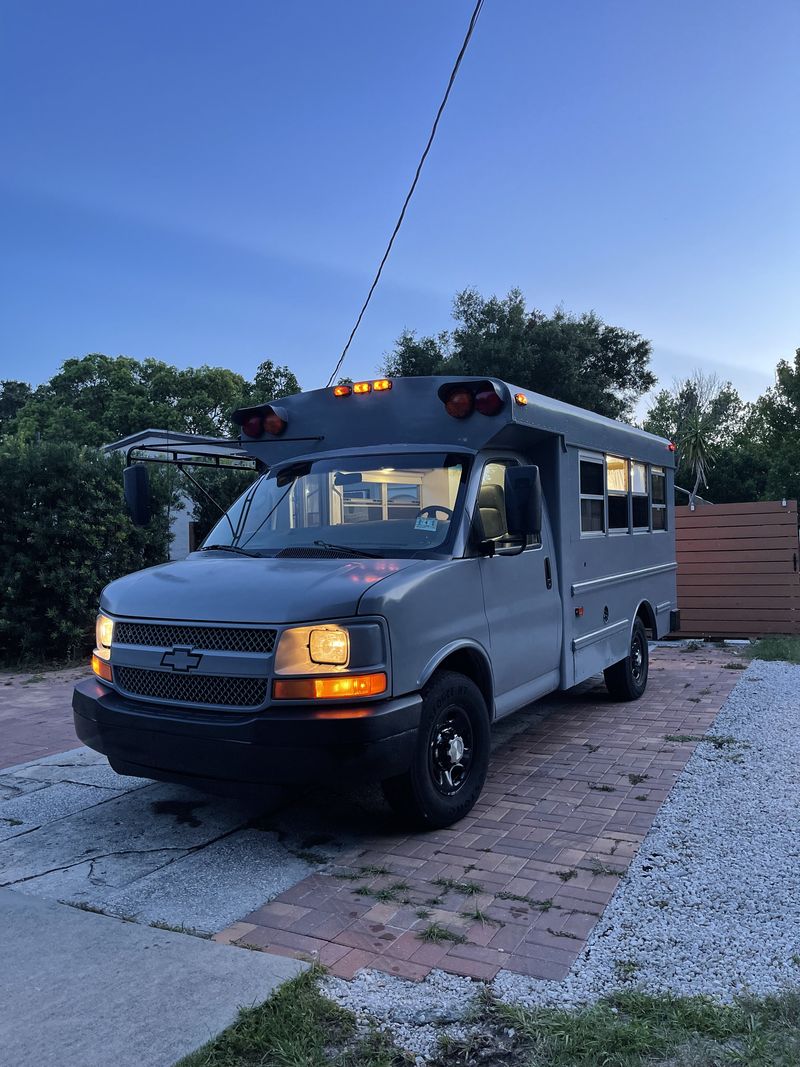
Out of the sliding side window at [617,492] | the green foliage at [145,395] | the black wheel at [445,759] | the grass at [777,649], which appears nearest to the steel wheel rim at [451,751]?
the black wheel at [445,759]

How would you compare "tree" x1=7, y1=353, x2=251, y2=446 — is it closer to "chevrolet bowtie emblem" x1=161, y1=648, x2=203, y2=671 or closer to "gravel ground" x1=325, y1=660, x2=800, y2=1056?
"chevrolet bowtie emblem" x1=161, y1=648, x2=203, y2=671

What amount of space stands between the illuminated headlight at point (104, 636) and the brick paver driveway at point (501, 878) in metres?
1.67

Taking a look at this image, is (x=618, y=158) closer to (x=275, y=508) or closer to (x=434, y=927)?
(x=275, y=508)

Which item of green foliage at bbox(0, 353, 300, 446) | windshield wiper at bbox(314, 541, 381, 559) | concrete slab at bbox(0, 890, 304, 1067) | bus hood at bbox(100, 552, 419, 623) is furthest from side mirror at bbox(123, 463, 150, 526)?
green foliage at bbox(0, 353, 300, 446)

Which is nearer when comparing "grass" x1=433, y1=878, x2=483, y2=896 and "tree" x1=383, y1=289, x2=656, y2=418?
"grass" x1=433, y1=878, x2=483, y2=896

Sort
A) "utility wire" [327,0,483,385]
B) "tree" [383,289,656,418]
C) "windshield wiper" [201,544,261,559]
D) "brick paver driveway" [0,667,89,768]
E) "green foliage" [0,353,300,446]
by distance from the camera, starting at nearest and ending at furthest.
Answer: "windshield wiper" [201,544,261,559], "brick paver driveway" [0,667,89,768], "utility wire" [327,0,483,385], "tree" [383,289,656,418], "green foliage" [0,353,300,446]

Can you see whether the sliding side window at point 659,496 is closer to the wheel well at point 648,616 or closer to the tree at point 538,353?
the wheel well at point 648,616

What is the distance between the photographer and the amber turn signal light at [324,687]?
3861 millimetres

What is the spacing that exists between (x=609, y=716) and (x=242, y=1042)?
548cm

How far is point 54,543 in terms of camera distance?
33.8 ft

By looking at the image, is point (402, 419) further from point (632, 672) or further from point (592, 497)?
point (632, 672)

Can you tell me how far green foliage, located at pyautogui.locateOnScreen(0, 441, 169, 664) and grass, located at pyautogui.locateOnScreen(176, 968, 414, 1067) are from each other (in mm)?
8468

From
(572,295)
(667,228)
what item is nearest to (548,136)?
(667,228)

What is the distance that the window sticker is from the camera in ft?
15.8
